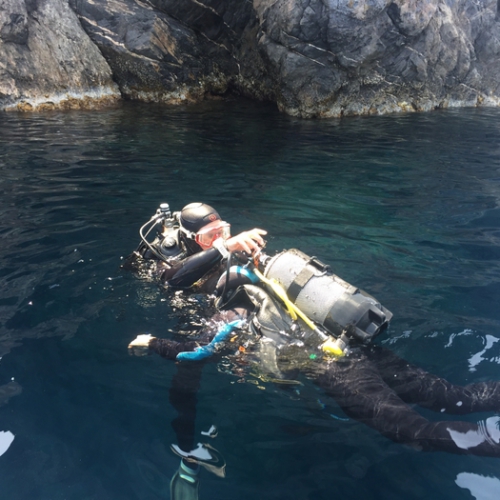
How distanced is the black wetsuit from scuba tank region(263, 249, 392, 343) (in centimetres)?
23

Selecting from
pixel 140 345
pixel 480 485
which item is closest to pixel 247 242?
pixel 140 345

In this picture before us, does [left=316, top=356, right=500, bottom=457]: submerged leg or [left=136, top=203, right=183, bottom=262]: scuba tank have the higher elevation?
[left=136, top=203, right=183, bottom=262]: scuba tank

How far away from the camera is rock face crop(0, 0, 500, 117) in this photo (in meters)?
13.4

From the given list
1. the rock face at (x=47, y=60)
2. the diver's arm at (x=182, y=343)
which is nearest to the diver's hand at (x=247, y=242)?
the diver's arm at (x=182, y=343)

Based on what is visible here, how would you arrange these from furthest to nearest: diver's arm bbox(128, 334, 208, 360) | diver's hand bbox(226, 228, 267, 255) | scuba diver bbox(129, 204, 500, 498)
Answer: diver's hand bbox(226, 228, 267, 255) → diver's arm bbox(128, 334, 208, 360) → scuba diver bbox(129, 204, 500, 498)

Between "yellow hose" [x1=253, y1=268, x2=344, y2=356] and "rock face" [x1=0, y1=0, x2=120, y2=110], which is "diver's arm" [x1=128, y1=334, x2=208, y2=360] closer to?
"yellow hose" [x1=253, y1=268, x2=344, y2=356]

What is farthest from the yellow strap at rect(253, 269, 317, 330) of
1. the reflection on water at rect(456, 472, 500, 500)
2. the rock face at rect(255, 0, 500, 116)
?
the rock face at rect(255, 0, 500, 116)

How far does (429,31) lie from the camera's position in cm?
1450

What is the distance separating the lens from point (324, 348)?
3074 millimetres

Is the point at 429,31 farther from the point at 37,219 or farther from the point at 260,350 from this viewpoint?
the point at 260,350

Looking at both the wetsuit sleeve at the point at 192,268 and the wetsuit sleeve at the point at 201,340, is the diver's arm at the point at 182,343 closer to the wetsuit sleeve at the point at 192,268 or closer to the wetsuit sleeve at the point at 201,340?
the wetsuit sleeve at the point at 201,340

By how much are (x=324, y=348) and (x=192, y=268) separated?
1.35 metres

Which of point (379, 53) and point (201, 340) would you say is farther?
point (379, 53)

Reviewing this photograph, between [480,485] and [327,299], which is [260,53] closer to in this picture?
[327,299]
